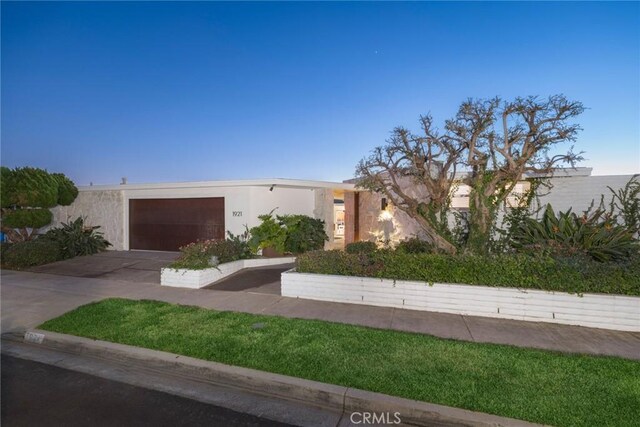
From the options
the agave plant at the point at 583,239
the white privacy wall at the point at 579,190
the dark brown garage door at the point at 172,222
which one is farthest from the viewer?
the dark brown garage door at the point at 172,222

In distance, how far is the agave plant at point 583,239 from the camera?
6.69m

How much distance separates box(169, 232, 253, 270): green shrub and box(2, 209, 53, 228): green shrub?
7.83 m

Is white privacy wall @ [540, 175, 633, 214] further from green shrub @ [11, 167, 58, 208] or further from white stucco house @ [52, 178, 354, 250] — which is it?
green shrub @ [11, 167, 58, 208]

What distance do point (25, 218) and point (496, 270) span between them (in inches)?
616

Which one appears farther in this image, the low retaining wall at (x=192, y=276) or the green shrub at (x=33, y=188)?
the green shrub at (x=33, y=188)

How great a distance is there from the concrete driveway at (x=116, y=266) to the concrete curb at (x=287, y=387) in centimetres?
→ 434

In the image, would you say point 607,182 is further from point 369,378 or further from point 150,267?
point 150,267

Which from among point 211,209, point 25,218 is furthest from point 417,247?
point 25,218

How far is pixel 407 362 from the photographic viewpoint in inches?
160

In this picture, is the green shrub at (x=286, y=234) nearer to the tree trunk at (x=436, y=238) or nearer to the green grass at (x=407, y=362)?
the tree trunk at (x=436, y=238)

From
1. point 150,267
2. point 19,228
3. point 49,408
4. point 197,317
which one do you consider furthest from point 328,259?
point 19,228

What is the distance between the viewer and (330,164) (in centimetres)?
2134

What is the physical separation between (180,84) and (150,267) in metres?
7.08

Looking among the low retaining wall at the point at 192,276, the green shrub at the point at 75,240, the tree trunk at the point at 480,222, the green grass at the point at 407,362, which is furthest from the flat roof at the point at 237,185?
the green grass at the point at 407,362
